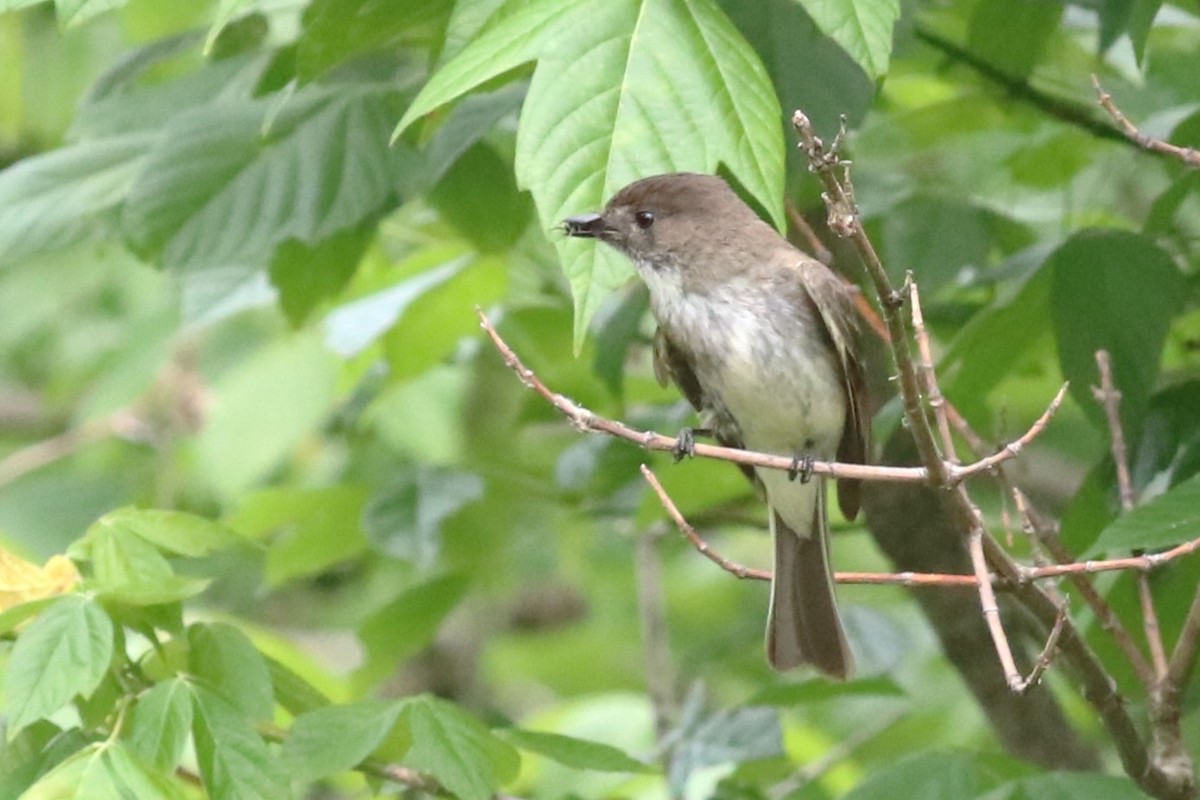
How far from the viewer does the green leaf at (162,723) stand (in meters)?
2.52

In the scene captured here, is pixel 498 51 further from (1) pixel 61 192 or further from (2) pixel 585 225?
(1) pixel 61 192

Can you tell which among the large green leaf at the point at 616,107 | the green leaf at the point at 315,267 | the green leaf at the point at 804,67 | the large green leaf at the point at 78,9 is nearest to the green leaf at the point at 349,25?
the large green leaf at the point at 616,107

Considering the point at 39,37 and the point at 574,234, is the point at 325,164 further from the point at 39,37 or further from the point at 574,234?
the point at 39,37

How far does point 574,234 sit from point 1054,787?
1185 mm

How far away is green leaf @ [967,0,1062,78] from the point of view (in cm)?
340

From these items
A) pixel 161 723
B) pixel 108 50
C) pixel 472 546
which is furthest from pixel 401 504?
pixel 108 50

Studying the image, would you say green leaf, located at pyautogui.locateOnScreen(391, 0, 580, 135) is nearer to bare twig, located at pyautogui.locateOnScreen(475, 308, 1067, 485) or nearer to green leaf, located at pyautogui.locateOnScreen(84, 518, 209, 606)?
bare twig, located at pyautogui.locateOnScreen(475, 308, 1067, 485)

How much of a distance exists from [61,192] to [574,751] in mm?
1472

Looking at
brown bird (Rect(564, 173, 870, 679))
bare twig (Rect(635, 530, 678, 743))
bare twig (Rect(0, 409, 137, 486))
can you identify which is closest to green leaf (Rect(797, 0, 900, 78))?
brown bird (Rect(564, 173, 870, 679))

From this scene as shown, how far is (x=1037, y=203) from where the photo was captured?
176 inches

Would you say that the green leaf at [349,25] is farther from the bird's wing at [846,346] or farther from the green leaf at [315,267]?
the bird's wing at [846,346]

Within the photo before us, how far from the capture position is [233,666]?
2.76 m

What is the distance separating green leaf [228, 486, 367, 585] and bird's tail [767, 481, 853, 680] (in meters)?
1.08

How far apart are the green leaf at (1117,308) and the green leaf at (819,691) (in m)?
0.82
